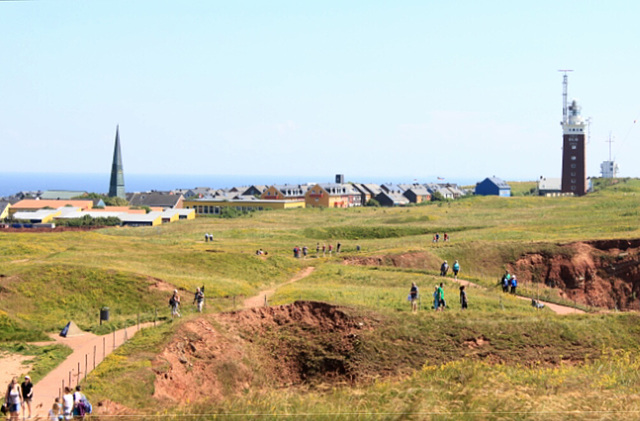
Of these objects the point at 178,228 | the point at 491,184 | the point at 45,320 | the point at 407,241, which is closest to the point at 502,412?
the point at 45,320

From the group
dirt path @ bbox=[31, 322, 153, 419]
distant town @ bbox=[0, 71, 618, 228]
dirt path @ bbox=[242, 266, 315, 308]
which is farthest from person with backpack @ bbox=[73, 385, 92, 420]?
distant town @ bbox=[0, 71, 618, 228]

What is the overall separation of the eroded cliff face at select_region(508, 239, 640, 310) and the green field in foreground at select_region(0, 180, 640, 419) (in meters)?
1.51

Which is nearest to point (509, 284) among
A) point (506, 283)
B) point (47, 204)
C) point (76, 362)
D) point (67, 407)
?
point (506, 283)

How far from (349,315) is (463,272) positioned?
21.9m

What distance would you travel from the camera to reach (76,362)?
29.2m

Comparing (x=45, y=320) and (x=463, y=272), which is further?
(x=463, y=272)

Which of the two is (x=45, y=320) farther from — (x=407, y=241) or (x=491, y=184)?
(x=491, y=184)

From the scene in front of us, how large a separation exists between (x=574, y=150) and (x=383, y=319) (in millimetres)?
134246

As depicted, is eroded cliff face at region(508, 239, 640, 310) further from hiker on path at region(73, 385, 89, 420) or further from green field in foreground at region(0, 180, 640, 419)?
hiker on path at region(73, 385, 89, 420)

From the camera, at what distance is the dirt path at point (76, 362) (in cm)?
2478

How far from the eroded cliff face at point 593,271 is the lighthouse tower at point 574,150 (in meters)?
104

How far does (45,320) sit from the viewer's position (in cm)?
3812

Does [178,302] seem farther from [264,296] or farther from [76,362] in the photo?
[76,362]

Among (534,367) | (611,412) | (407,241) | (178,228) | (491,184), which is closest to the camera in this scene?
(611,412)
